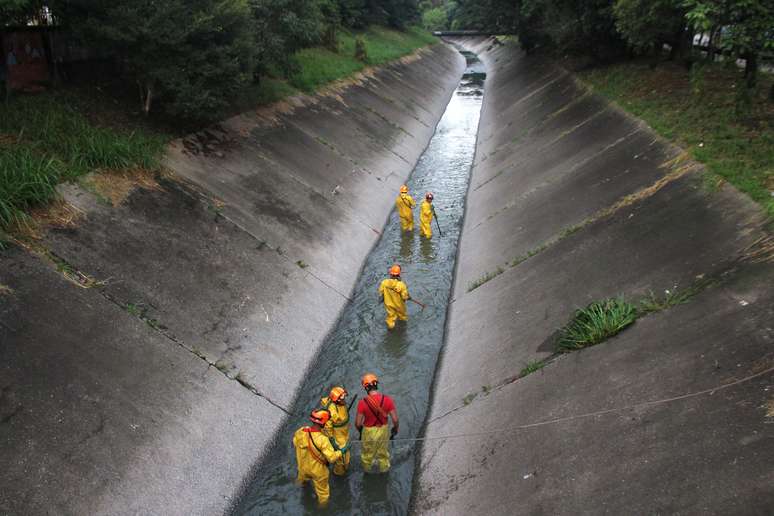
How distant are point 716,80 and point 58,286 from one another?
63.9 ft

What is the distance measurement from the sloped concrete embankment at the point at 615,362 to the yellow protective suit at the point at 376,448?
62cm

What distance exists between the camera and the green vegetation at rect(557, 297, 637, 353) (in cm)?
891

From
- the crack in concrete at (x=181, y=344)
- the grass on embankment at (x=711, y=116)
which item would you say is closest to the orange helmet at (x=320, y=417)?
the crack in concrete at (x=181, y=344)

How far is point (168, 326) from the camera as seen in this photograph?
32.7ft

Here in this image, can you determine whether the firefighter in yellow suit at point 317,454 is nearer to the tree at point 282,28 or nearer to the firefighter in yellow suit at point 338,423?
the firefighter in yellow suit at point 338,423

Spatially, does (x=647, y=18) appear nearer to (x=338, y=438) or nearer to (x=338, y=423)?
(x=338, y=423)

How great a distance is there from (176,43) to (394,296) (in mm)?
8801

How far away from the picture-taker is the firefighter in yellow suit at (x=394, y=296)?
1216 cm

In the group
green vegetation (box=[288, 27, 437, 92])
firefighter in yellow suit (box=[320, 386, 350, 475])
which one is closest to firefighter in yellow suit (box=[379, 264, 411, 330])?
firefighter in yellow suit (box=[320, 386, 350, 475])

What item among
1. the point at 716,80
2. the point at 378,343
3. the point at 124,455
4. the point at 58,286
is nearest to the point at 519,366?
the point at 378,343

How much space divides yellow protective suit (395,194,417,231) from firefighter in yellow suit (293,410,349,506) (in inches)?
382

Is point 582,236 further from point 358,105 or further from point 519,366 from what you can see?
point 358,105

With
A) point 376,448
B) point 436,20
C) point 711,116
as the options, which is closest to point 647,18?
point 711,116

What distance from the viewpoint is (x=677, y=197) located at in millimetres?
11672
